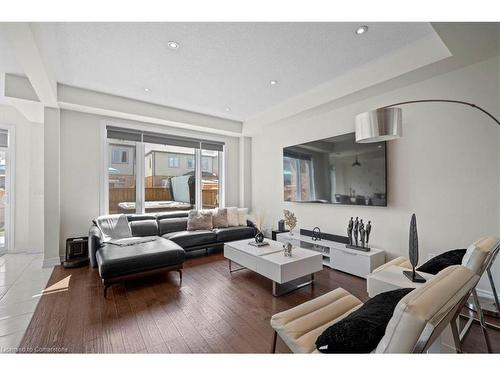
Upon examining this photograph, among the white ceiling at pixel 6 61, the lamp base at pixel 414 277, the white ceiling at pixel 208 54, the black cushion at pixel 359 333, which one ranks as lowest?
the lamp base at pixel 414 277

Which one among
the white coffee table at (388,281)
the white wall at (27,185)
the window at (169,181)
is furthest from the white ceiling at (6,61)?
the white coffee table at (388,281)

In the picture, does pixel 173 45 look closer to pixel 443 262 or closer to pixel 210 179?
pixel 210 179

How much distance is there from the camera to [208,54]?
104 inches

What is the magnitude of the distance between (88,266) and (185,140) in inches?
116

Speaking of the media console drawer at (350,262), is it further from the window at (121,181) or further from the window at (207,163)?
the window at (121,181)

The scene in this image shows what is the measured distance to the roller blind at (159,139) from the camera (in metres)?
4.30

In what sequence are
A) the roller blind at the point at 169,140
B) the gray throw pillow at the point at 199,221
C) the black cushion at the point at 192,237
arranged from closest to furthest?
the black cushion at the point at 192,237, the gray throw pillow at the point at 199,221, the roller blind at the point at 169,140

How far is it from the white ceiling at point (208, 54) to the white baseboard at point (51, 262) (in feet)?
8.85

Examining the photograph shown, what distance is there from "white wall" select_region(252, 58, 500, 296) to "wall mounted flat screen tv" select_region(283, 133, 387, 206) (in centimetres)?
17

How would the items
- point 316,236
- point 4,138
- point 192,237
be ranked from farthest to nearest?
point 4,138
point 192,237
point 316,236

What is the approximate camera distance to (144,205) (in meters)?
4.61

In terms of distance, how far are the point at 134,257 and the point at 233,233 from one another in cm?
204

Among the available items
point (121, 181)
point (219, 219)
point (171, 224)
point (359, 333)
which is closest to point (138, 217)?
point (171, 224)
